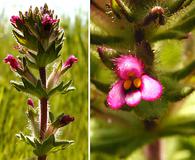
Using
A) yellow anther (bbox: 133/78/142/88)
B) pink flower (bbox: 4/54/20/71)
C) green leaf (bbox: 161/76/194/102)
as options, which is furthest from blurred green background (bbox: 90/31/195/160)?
pink flower (bbox: 4/54/20/71)

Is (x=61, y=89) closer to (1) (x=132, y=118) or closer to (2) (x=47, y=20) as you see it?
(2) (x=47, y=20)

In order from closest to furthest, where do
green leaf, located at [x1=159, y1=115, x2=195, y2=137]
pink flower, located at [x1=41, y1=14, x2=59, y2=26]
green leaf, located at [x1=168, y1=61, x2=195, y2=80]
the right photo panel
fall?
1. pink flower, located at [x1=41, y1=14, x2=59, y2=26]
2. the right photo panel
3. green leaf, located at [x1=168, y1=61, x2=195, y2=80]
4. green leaf, located at [x1=159, y1=115, x2=195, y2=137]

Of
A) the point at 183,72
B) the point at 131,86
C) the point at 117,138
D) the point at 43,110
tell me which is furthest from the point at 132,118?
the point at 43,110

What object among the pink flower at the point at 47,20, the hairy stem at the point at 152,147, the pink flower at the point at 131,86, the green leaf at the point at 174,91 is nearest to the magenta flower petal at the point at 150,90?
the pink flower at the point at 131,86

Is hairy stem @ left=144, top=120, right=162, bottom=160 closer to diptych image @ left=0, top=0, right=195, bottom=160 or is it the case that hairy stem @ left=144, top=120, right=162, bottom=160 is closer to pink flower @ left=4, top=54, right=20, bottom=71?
diptych image @ left=0, top=0, right=195, bottom=160

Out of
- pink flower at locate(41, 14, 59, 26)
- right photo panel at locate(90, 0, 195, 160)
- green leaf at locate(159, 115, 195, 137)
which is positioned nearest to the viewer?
pink flower at locate(41, 14, 59, 26)

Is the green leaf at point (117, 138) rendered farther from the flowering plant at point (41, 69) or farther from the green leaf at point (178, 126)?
the flowering plant at point (41, 69)

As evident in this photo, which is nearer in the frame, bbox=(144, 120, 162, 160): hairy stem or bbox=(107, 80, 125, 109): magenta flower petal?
bbox=(107, 80, 125, 109): magenta flower petal

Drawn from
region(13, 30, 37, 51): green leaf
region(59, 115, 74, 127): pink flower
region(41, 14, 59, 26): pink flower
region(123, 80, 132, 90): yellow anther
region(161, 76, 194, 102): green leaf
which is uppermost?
region(41, 14, 59, 26): pink flower
